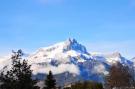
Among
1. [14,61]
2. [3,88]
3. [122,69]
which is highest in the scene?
[122,69]

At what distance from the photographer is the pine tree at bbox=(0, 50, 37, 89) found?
96.8 feet

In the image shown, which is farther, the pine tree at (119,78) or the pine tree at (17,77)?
the pine tree at (119,78)

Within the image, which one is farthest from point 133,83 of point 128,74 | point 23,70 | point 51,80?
point 23,70

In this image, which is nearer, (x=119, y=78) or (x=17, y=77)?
(x=17, y=77)

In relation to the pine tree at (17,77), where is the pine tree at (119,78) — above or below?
above

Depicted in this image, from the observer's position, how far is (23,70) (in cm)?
3042

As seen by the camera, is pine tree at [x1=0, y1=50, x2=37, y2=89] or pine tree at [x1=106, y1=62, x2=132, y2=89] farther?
pine tree at [x1=106, y1=62, x2=132, y2=89]

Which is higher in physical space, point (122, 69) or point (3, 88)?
point (122, 69)

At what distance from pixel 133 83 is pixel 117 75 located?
1036 cm

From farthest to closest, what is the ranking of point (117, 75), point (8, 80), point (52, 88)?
point (117, 75) → point (52, 88) → point (8, 80)

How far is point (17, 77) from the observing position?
29906mm

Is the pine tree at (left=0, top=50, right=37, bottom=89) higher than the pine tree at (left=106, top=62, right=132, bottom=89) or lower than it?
lower

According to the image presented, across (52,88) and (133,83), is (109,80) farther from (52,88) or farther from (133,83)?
(52,88)

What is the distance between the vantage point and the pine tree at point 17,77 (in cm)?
A: 2950
